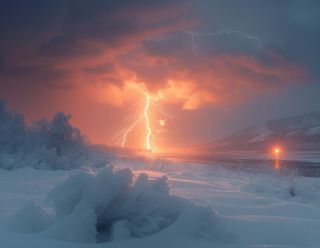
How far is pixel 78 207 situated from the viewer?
213 inches

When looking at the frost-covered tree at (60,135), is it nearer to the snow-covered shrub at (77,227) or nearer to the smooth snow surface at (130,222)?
the smooth snow surface at (130,222)

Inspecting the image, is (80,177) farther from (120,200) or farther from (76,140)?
(76,140)

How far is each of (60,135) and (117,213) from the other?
2640 centimetres

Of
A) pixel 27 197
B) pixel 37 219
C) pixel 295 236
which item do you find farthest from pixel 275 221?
pixel 27 197

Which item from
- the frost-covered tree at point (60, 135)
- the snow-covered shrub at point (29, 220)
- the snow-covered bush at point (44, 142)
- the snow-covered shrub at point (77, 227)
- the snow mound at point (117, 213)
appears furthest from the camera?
the frost-covered tree at point (60, 135)

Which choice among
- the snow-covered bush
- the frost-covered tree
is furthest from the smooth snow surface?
the frost-covered tree

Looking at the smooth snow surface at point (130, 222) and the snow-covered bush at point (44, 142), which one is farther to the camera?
the snow-covered bush at point (44, 142)

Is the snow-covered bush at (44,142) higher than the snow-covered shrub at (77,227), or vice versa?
the snow-covered bush at (44,142)

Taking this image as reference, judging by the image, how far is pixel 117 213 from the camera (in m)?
5.89

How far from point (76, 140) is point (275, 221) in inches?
1049

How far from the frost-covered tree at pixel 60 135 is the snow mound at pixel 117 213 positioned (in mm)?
25701

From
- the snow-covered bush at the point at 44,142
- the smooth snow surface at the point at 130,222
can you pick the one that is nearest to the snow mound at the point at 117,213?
the smooth snow surface at the point at 130,222

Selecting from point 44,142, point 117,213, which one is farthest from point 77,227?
point 44,142

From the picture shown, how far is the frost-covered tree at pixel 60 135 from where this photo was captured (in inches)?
1214
